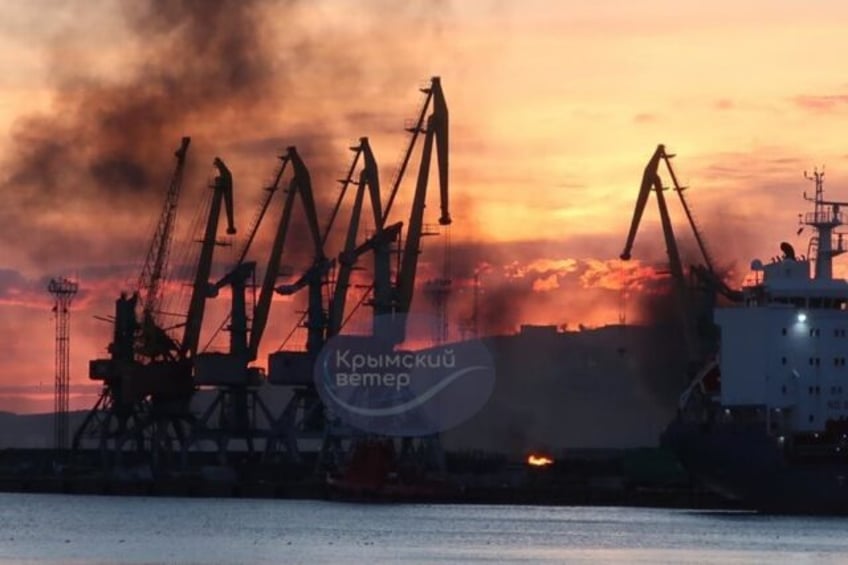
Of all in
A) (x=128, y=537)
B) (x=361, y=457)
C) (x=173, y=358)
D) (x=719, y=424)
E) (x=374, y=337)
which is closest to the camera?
(x=128, y=537)

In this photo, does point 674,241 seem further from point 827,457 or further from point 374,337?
point 827,457

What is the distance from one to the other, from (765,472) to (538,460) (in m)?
50.1

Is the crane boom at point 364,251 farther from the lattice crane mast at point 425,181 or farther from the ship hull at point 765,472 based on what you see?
the ship hull at point 765,472

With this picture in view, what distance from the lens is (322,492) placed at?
6339 inches

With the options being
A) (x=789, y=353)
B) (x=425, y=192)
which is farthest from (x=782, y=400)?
(x=425, y=192)

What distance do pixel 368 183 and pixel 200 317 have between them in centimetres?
1447

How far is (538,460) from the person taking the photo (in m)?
175

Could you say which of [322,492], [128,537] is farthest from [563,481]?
[128,537]

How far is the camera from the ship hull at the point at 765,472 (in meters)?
125

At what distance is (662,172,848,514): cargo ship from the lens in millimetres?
125000

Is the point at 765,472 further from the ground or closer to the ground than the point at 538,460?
further from the ground

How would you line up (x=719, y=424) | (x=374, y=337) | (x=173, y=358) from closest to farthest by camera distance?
1. (x=719, y=424)
2. (x=374, y=337)
3. (x=173, y=358)

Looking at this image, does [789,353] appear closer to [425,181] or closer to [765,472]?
[765,472]

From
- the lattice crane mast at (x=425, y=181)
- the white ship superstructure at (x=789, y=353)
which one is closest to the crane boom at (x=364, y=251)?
the lattice crane mast at (x=425, y=181)
